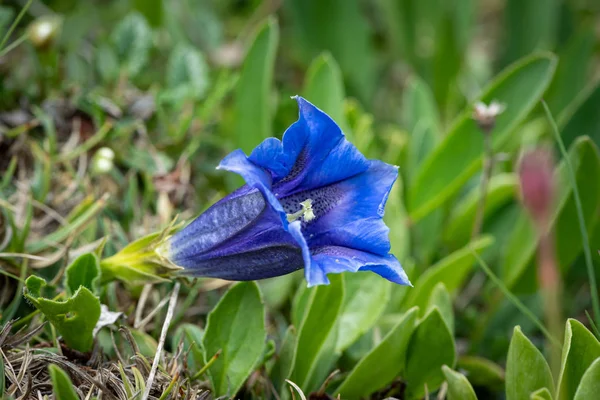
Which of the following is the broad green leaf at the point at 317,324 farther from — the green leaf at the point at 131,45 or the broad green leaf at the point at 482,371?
the green leaf at the point at 131,45

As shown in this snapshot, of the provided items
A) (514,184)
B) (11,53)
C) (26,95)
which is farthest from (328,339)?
(11,53)

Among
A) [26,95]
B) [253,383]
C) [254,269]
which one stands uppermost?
[26,95]

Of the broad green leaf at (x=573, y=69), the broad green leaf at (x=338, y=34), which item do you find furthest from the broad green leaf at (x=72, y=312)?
the broad green leaf at (x=573, y=69)

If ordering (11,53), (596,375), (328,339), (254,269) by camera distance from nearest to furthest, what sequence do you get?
(596,375)
(254,269)
(328,339)
(11,53)

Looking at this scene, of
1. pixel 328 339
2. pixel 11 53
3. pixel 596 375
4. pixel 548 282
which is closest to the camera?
pixel 548 282

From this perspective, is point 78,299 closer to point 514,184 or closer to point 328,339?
point 328,339

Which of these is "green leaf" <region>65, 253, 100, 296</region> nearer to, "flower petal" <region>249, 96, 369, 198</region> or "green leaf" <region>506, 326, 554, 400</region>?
"flower petal" <region>249, 96, 369, 198</region>

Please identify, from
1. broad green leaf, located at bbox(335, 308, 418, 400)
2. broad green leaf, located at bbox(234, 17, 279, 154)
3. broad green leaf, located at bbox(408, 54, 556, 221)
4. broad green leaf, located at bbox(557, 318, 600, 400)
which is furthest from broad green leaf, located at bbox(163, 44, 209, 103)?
broad green leaf, located at bbox(557, 318, 600, 400)
